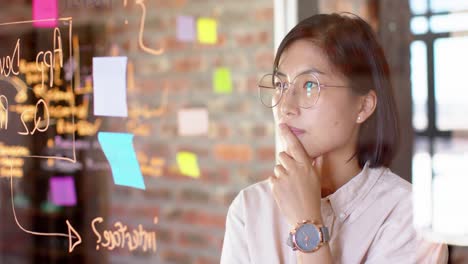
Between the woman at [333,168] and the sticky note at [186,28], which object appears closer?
the woman at [333,168]

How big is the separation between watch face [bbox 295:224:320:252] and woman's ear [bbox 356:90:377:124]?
0.23 m

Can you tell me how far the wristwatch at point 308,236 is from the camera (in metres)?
1.18

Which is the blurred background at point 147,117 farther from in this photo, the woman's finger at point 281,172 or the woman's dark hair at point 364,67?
the woman's finger at point 281,172

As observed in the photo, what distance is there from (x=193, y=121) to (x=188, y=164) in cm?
11

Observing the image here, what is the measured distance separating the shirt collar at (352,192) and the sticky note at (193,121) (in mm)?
477

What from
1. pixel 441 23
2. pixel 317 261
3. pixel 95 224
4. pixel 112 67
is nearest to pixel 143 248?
pixel 95 224

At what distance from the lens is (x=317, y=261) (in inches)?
46.3

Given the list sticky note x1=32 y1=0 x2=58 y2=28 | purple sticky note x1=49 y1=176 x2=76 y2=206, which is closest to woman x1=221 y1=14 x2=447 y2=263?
purple sticky note x1=49 y1=176 x2=76 y2=206

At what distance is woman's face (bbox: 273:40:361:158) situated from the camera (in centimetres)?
124

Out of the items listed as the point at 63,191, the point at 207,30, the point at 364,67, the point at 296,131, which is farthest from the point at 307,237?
the point at 63,191

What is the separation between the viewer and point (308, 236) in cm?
119

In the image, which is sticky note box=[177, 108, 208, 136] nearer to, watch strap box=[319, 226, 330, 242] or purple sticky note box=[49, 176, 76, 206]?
purple sticky note box=[49, 176, 76, 206]

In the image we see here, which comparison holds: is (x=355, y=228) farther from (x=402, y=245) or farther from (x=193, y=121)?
(x=193, y=121)

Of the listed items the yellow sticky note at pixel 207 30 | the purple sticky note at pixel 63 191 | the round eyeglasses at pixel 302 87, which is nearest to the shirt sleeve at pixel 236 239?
the round eyeglasses at pixel 302 87
